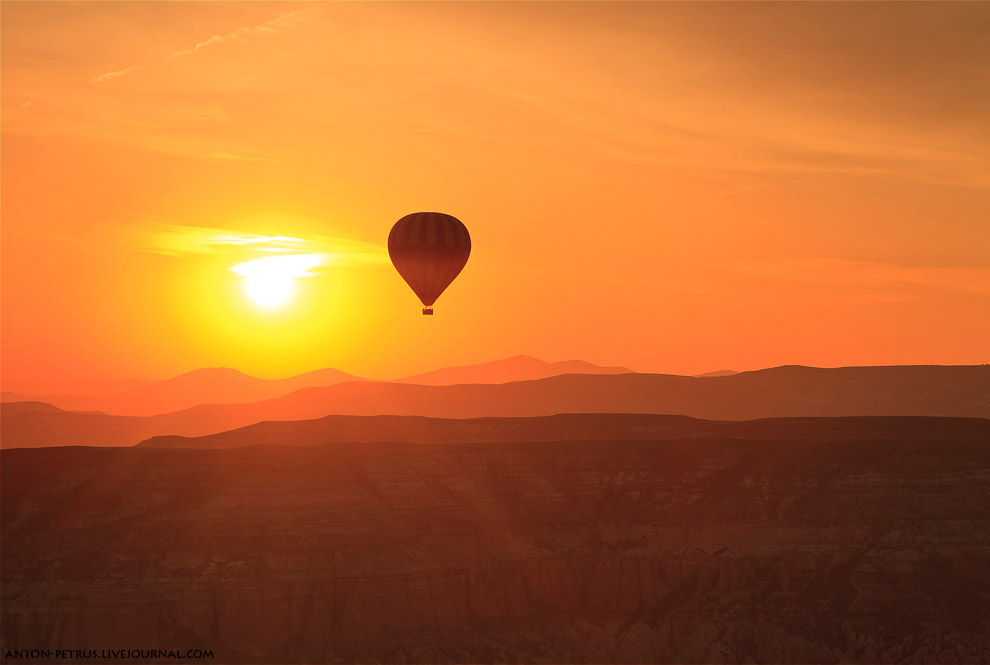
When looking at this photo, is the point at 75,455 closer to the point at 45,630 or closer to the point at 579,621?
the point at 45,630

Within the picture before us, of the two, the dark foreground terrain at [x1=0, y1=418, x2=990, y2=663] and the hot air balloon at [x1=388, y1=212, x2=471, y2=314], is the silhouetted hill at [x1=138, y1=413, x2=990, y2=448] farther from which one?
the hot air balloon at [x1=388, y1=212, x2=471, y2=314]

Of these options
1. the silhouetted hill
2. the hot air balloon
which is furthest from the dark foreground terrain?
the hot air balloon

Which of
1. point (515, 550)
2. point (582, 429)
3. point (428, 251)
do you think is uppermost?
point (428, 251)

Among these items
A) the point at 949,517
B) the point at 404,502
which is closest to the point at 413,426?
the point at 404,502

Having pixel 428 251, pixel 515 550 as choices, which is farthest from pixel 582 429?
pixel 428 251

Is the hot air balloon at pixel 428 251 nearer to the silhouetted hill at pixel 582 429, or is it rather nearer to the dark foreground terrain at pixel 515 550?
the dark foreground terrain at pixel 515 550

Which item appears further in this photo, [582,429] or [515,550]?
[582,429]

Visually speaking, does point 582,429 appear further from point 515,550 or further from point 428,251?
point 428,251
